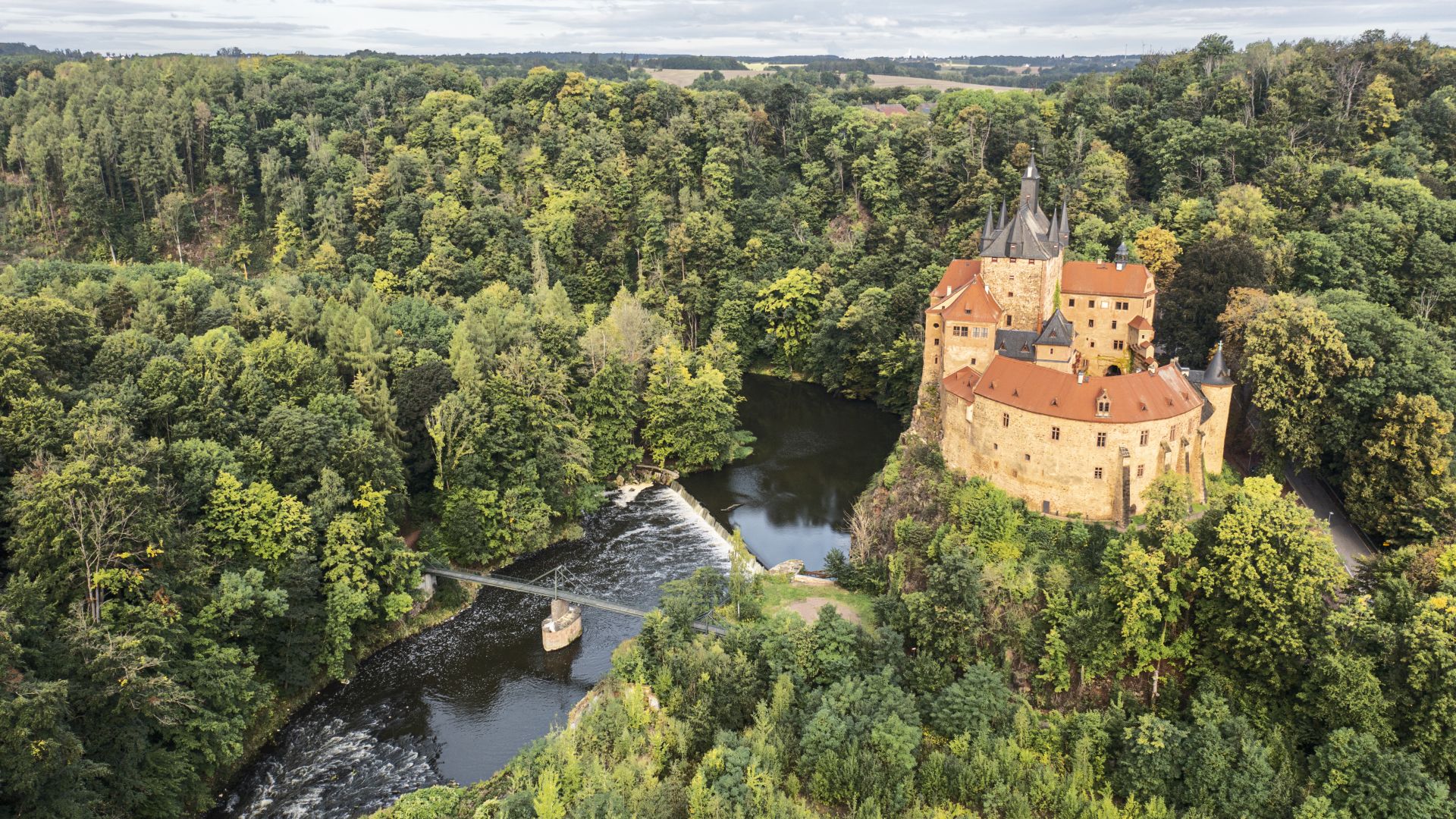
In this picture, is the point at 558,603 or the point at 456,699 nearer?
the point at 456,699

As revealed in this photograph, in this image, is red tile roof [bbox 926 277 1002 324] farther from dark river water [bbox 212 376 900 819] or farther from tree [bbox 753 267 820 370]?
tree [bbox 753 267 820 370]

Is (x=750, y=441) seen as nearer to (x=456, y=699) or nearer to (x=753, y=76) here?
(x=456, y=699)

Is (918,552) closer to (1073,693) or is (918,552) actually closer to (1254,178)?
(1073,693)

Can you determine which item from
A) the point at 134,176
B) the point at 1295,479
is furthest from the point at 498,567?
the point at 134,176

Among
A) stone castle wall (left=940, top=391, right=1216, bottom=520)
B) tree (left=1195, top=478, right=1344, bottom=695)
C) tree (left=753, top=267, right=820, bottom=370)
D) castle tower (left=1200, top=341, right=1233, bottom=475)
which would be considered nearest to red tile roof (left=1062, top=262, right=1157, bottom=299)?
castle tower (left=1200, top=341, right=1233, bottom=475)

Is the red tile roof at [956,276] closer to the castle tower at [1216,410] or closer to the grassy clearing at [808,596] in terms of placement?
the castle tower at [1216,410]

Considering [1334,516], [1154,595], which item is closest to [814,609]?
[1154,595]
